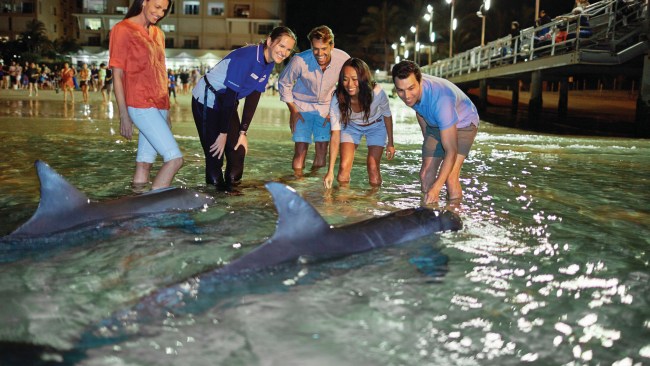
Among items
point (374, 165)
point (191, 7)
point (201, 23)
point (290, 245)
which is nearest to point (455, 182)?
point (374, 165)

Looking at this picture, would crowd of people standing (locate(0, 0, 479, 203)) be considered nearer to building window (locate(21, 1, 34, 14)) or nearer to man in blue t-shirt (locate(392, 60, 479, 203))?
man in blue t-shirt (locate(392, 60, 479, 203))

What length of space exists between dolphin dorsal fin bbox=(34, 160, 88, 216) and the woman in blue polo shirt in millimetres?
1922

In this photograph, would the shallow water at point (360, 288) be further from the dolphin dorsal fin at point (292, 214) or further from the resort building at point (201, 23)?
the resort building at point (201, 23)

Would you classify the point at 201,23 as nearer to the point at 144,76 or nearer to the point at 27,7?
the point at 27,7

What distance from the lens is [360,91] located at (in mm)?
6898

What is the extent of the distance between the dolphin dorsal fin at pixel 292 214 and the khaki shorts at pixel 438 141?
2951 mm

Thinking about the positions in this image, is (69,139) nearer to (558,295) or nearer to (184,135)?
(184,135)

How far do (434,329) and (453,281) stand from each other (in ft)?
2.62

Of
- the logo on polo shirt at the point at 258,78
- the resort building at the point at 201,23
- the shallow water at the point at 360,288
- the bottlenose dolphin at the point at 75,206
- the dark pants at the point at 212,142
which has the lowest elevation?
the shallow water at the point at 360,288

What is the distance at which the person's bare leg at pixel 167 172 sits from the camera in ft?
19.1

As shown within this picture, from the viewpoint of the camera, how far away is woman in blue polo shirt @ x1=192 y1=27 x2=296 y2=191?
19.7 feet

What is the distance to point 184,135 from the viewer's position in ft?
43.4

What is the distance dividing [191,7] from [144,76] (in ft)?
246

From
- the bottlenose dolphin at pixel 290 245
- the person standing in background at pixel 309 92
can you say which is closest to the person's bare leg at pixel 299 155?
the person standing in background at pixel 309 92
